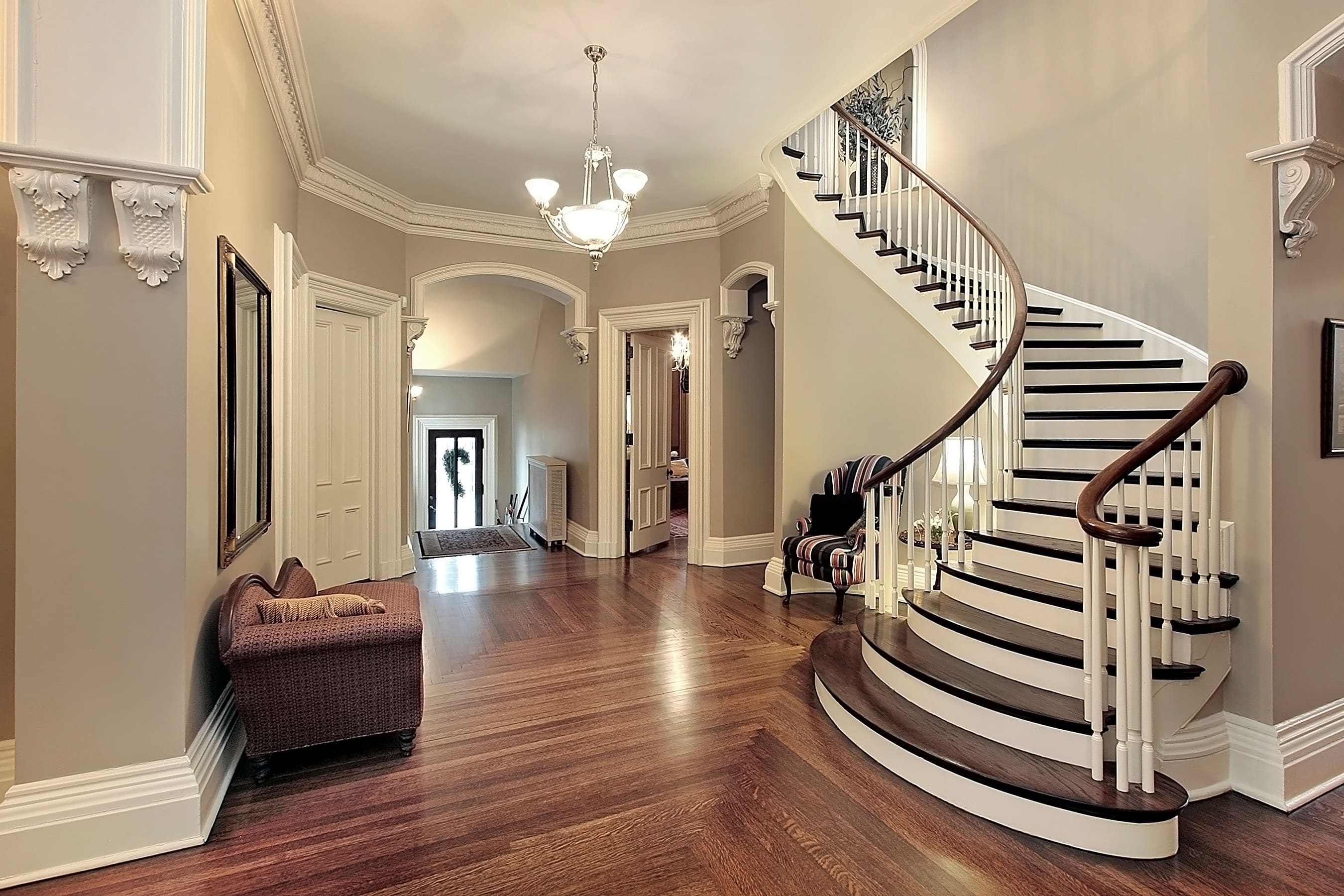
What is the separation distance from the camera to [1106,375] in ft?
14.3

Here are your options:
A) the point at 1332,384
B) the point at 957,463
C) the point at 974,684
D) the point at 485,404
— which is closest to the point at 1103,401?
the point at 957,463

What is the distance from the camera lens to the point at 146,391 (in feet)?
6.57

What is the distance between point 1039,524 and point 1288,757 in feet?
4.14

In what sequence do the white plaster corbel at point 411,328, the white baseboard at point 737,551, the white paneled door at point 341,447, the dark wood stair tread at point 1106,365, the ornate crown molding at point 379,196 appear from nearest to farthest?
the ornate crown molding at point 379,196 → the dark wood stair tread at point 1106,365 → the white paneled door at point 341,447 → the white plaster corbel at point 411,328 → the white baseboard at point 737,551

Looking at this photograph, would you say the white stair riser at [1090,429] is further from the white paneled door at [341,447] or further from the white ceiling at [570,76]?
the white paneled door at [341,447]

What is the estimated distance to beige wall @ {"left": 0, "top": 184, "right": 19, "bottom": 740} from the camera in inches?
82.9

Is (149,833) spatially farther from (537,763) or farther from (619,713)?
(619,713)

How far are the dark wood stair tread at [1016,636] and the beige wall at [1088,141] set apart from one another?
2864 millimetres

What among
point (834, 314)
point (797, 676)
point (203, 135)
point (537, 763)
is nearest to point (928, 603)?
point (797, 676)

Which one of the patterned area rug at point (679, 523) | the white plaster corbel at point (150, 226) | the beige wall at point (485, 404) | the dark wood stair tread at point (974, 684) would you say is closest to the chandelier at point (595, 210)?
the white plaster corbel at point (150, 226)

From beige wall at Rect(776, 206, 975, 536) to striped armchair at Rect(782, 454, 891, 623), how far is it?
0.17m

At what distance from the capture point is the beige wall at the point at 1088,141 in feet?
14.7

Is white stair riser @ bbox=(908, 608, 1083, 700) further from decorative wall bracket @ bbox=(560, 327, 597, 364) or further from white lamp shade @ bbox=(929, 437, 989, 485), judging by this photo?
decorative wall bracket @ bbox=(560, 327, 597, 364)

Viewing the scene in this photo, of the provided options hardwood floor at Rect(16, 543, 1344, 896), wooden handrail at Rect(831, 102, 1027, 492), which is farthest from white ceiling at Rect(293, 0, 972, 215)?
hardwood floor at Rect(16, 543, 1344, 896)
